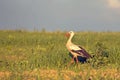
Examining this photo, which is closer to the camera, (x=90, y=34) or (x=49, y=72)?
(x=49, y=72)

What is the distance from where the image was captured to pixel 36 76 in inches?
422

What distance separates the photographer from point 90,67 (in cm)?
1239

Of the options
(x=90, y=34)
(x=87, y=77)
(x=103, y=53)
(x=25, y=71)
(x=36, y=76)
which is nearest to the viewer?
(x=87, y=77)

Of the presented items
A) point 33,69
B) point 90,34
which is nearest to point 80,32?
point 90,34

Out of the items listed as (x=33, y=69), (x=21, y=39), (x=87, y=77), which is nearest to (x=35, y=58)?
(x=33, y=69)

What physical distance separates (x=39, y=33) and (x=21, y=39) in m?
3.32

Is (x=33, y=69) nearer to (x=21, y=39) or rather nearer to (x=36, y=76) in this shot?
(x=36, y=76)

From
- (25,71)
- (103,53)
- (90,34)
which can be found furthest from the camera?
(90,34)

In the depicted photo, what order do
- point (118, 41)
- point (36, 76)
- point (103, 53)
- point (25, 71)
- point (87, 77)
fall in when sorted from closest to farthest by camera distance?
point (87, 77) → point (36, 76) → point (25, 71) → point (103, 53) → point (118, 41)

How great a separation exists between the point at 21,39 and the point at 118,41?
512cm

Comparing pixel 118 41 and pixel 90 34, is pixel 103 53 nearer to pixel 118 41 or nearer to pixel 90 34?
pixel 118 41

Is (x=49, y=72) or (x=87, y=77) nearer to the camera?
(x=87, y=77)

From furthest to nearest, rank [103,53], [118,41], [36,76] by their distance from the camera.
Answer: [118,41], [103,53], [36,76]

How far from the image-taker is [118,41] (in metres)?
21.6
